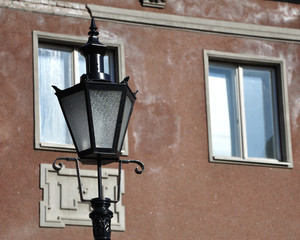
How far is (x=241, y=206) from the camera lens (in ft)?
51.2

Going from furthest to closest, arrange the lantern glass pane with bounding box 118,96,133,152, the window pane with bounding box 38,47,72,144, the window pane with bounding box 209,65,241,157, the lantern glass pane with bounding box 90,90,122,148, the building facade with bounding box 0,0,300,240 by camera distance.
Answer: the window pane with bounding box 209,65,241,157
the window pane with bounding box 38,47,72,144
the building facade with bounding box 0,0,300,240
the lantern glass pane with bounding box 118,96,133,152
the lantern glass pane with bounding box 90,90,122,148

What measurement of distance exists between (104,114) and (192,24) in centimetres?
656

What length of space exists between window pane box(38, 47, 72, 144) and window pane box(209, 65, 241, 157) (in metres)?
2.17

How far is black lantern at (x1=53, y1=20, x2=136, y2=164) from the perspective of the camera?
31.9 feet

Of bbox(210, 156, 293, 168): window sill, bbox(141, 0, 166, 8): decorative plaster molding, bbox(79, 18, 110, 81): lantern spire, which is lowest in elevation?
bbox(210, 156, 293, 168): window sill

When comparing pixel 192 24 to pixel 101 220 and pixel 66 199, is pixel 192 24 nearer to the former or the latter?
pixel 66 199

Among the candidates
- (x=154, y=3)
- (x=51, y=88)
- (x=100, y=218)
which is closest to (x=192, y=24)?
(x=154, y=3)

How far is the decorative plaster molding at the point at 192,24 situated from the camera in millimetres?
15648

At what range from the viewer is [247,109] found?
53.3ft

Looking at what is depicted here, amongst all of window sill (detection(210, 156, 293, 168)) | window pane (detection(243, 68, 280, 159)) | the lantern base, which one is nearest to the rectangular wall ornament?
window sill (detection(210, 156, 293, 168))

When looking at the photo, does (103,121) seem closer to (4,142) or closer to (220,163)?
(4,142)

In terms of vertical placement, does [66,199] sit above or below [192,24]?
below

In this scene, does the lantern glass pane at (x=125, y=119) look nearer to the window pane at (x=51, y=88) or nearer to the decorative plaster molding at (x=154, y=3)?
the window pane at (x=51, y=88)

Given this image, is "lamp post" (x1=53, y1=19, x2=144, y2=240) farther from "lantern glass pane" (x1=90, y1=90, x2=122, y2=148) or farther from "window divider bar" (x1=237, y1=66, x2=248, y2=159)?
"window divider bar" (x1=237, y1=66, x2=248, y2=159)
